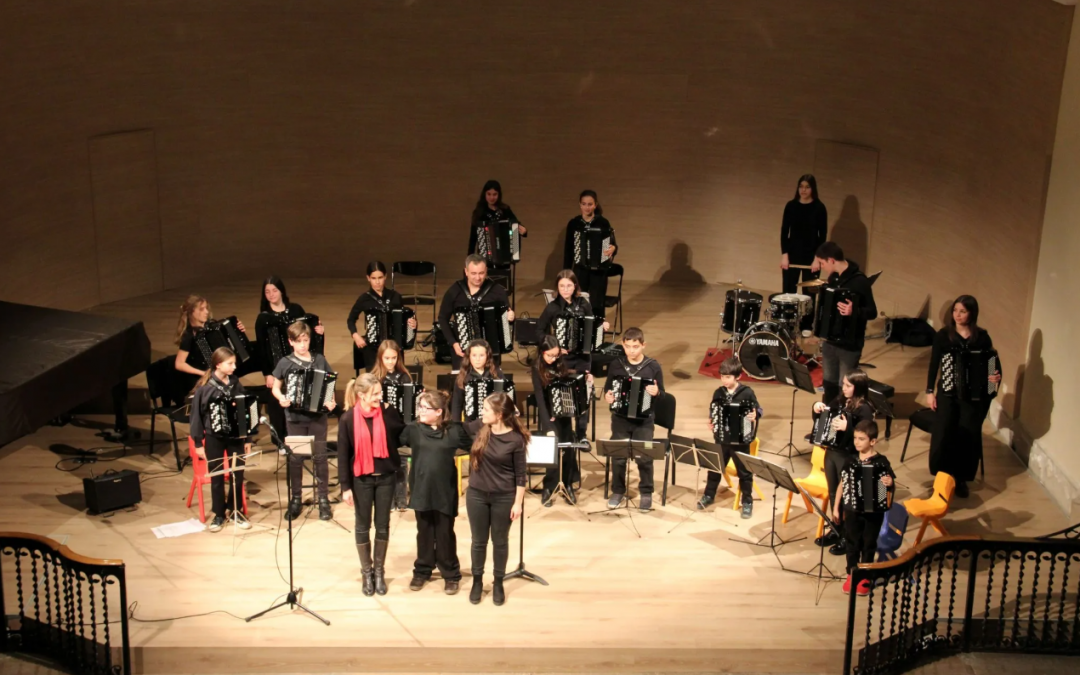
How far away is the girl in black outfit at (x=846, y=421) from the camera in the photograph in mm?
8469

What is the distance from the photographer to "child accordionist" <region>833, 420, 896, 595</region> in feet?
25.8

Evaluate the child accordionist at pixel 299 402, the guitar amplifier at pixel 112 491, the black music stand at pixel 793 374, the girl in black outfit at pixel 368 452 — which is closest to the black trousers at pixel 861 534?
the black music stand at pixel 793 374

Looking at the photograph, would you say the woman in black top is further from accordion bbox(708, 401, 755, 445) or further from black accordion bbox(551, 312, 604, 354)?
accordion bbox(708, 401, 755, 445)

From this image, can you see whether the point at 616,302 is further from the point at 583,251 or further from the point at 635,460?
the point at 635,460

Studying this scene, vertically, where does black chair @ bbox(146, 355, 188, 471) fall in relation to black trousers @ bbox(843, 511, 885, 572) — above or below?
above

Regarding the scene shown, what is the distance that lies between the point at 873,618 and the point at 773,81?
748cm

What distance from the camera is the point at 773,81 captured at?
13.9 metres

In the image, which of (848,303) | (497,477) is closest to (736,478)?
(848,303)

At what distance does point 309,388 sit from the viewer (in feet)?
29.5

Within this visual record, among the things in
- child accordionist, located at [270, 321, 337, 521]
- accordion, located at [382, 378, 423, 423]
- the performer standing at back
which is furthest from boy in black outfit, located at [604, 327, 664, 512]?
child accordionist, located at [270, 321, 337, 521]

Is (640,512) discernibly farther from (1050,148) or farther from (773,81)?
(773,81)

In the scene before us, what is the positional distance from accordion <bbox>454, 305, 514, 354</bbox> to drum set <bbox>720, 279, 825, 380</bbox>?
269 centimetres

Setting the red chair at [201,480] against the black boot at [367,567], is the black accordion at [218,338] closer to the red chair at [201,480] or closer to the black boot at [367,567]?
the red chair at [201,480]

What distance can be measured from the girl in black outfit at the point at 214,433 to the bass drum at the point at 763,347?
15.7ft
